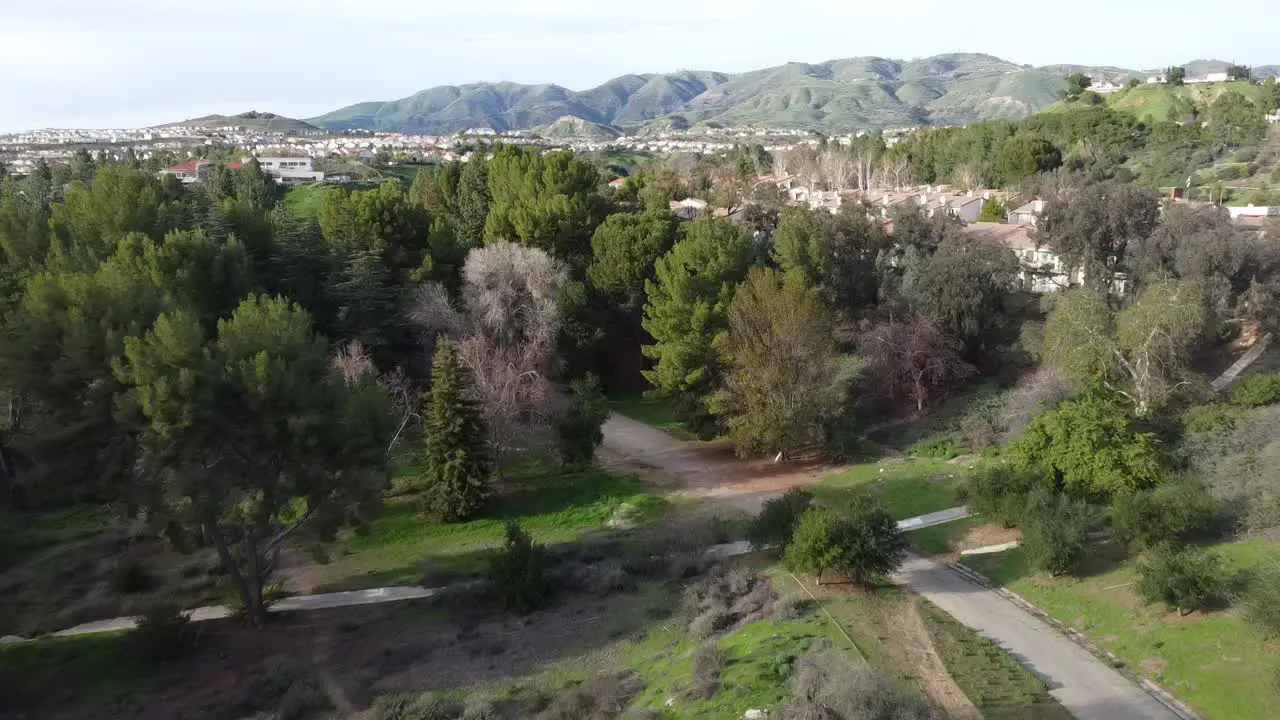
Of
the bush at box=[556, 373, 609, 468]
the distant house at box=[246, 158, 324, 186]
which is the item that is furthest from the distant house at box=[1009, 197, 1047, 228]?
the distant house at box=[246, 158, 324, 186]

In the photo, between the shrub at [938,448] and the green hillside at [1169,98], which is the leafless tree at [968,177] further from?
the shrub at [938,448]

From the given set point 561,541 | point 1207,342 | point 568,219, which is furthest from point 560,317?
point 1207,342

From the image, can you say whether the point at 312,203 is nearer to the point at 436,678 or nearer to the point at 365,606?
the point at 365,606

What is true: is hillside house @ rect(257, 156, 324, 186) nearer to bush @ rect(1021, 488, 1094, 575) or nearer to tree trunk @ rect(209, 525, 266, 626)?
tree trunk @ rect(209, 525, 266, 626)

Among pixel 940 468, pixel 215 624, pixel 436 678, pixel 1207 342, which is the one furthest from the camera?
pixel 1207 342


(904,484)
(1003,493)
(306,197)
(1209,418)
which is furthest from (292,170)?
(1209,418)

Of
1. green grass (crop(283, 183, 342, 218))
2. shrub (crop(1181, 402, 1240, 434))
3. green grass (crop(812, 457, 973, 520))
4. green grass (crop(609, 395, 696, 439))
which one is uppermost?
green grass (crop(283, 183, 342, 218))

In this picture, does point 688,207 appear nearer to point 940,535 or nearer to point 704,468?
point 704,468
